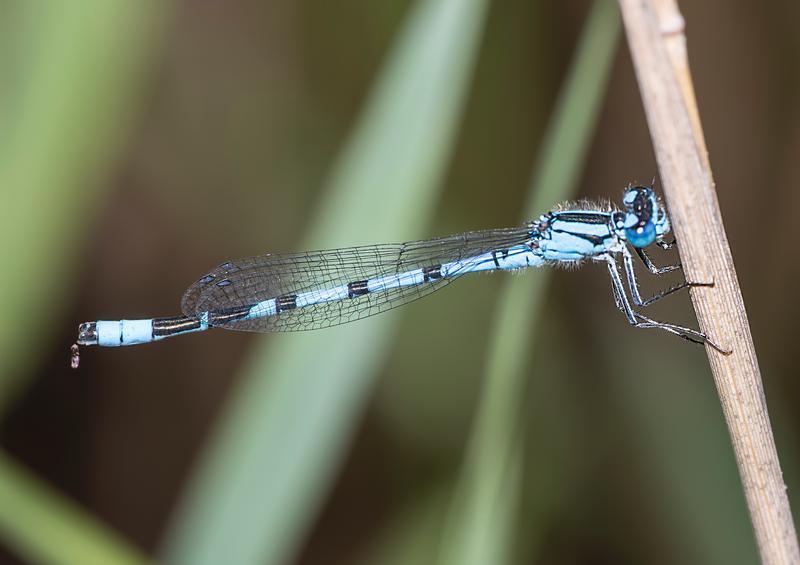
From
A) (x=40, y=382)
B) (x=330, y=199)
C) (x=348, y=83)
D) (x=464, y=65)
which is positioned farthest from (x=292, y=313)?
(x=40, y=382)

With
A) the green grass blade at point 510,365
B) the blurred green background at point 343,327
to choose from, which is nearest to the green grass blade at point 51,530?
the blurred green background at point 343,327

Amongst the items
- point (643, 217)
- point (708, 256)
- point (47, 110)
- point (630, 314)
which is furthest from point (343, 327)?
point (708, 256)

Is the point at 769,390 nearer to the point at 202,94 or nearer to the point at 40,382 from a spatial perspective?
the point at 202,94

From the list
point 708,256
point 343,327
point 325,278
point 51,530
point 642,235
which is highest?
point 325,278

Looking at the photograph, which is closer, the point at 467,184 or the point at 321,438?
the point at 321,438

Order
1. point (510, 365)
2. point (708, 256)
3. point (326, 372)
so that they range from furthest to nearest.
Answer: point (326, 372)
point (510, 365)
point (708, 256)

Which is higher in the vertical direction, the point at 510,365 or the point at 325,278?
the point at 325,278

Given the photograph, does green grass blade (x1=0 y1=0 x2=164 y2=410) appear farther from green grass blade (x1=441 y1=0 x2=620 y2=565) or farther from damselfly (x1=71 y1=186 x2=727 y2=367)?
green grass blade (x1=441 y1=0 x2=620 y2=565)

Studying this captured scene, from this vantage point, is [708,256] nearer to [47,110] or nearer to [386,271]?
[386,271]
